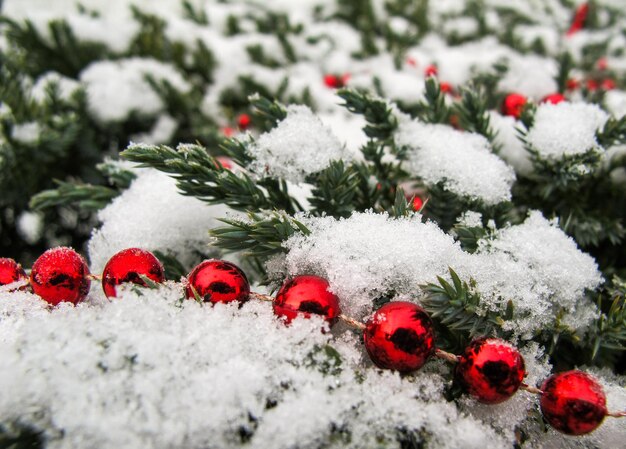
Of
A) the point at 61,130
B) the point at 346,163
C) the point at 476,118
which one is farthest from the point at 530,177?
the point at 61,130

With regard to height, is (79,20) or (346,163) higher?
(79,20)

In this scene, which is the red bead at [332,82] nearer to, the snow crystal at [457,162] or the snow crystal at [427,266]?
the snow crystal at [457,162]

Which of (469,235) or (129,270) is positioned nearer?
(129,270)

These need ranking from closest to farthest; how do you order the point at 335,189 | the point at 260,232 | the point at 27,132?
the point at 260,232, the point at 335,189, the point at 27,132

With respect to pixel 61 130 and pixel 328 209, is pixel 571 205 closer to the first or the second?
pixel 328 209

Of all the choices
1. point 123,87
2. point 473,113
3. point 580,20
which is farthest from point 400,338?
point 580,20

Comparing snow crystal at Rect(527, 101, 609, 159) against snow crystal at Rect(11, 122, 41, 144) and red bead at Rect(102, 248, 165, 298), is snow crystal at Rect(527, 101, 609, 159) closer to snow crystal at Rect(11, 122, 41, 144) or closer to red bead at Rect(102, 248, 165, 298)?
red bead at Rect(102, 248, 165, 298)

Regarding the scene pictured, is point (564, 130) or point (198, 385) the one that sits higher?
point (564, 130)

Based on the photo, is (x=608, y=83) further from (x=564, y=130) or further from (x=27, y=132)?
(x=27, y=132)
